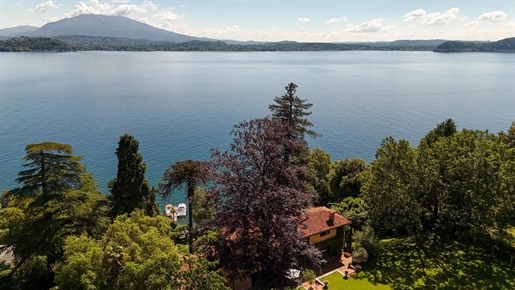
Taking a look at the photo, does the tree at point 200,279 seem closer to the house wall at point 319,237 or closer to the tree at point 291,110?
the house wall at point 319,237

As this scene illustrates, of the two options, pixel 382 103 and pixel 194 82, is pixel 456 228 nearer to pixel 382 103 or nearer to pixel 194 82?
pixel 382 103

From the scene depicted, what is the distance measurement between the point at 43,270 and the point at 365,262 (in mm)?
23512

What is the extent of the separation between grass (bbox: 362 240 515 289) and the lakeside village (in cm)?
13

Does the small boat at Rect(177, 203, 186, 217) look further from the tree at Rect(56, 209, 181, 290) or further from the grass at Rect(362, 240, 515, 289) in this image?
the tree at Rect(56, 209, 181, 290)

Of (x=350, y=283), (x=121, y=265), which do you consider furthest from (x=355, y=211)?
(x=121, y=265)

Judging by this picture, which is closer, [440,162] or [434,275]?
[434,275]

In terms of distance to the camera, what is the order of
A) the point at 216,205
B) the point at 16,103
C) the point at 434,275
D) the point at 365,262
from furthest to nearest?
the point at 16,103 → the point at 365,262 → the point at 434,275 → the point at 216,205

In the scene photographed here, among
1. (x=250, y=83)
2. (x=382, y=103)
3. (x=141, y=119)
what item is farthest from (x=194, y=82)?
(x=382, y=103)

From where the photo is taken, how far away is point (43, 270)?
2378cm

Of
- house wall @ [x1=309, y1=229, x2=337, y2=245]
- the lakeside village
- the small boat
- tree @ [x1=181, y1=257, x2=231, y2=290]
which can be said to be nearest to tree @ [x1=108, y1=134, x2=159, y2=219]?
the lakeside village

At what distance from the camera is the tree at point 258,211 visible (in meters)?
19.1

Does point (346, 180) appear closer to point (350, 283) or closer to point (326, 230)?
point (326, 230)

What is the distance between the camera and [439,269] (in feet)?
85.6

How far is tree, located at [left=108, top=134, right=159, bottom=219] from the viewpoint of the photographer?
3148 cm
